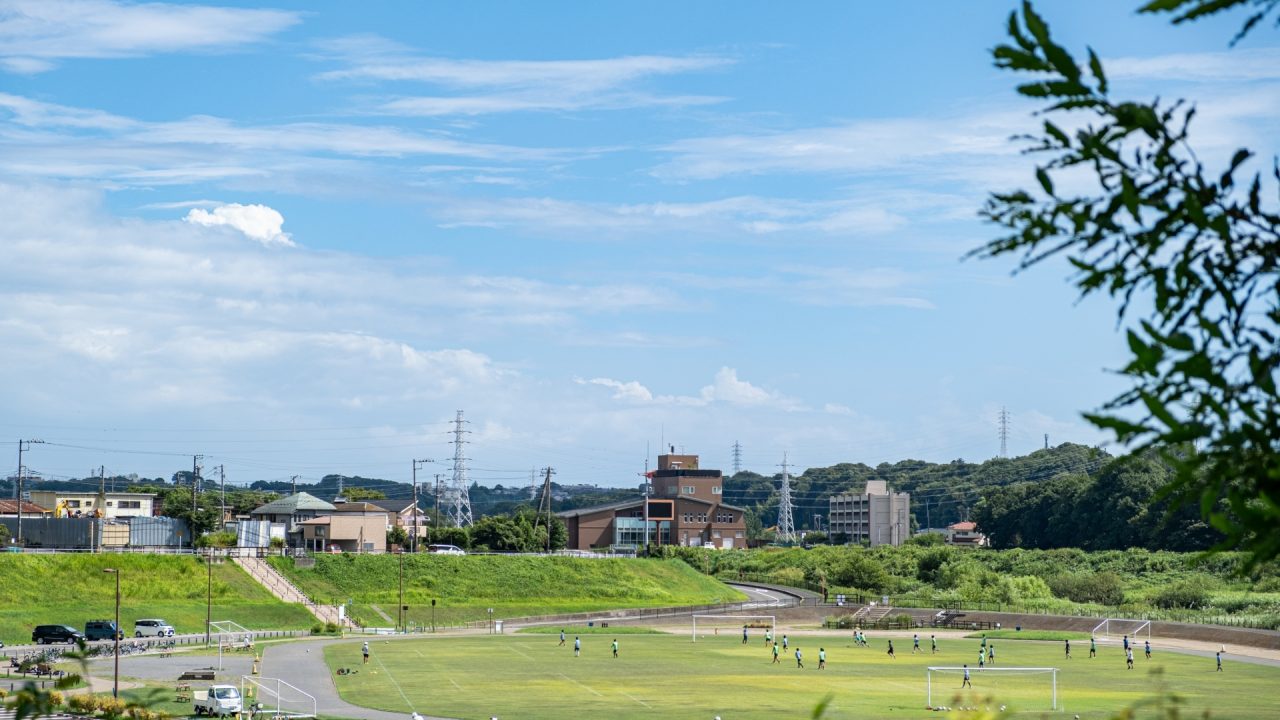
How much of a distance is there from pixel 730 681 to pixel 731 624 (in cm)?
3818

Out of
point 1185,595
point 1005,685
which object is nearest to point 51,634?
point 1005,685

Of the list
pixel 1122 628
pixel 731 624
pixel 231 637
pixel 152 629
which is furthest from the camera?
pixel 731 624

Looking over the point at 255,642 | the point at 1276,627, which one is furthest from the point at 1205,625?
the point at 255,642

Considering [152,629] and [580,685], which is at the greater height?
[152,629]

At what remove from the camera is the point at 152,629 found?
7812cm

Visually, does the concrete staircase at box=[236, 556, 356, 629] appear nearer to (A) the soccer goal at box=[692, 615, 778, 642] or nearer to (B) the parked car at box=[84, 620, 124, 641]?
(B) the parked car at box=[84, 620, 124, 641]

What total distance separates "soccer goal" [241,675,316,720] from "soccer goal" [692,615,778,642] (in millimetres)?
39279

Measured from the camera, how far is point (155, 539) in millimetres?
111375

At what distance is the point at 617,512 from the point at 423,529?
22.1 metres

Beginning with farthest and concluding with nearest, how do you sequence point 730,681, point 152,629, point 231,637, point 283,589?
1. point 283,589
2. point 152,629
3. point 231,637
4. point 730,681

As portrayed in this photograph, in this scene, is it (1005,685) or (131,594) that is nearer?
(1005,685)

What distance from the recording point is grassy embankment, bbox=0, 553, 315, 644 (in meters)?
81.6

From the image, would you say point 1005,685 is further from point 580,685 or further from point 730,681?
point 580,685

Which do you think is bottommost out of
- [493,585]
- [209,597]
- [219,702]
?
[219,702]
